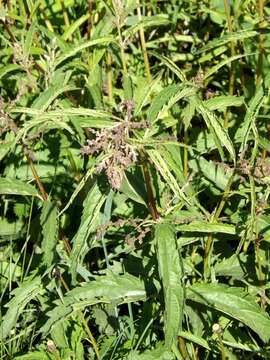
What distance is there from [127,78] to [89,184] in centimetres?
51

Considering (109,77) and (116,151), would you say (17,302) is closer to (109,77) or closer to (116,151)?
(116,151)

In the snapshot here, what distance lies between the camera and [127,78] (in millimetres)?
2375

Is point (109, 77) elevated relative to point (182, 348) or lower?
elevated

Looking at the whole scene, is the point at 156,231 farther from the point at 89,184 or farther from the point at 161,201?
the point at 89,184

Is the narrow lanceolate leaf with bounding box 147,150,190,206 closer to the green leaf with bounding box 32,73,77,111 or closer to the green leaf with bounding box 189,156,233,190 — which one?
the green leaf with bounding box 32,73,77,111

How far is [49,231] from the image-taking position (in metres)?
2.37

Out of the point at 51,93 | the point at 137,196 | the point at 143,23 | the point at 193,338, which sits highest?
the point at 143,23

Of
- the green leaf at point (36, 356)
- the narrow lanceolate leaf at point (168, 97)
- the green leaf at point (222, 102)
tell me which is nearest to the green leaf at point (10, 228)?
the green leaf at point (36, 356)

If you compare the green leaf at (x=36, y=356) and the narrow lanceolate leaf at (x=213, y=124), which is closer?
the narrow lanceolate leaf at (x=213, y=124)

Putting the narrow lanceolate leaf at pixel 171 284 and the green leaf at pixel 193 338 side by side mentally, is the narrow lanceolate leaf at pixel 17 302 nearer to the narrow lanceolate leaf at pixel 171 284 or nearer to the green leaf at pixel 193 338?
the green leaf at pixel 193 338

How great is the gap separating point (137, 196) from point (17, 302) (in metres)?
0.63

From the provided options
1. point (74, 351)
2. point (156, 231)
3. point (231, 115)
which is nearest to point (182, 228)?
point (156, 231)

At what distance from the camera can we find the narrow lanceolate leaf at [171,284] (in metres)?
2.06

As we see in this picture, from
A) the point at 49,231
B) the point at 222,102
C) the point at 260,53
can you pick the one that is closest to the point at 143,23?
the point at 222,102
